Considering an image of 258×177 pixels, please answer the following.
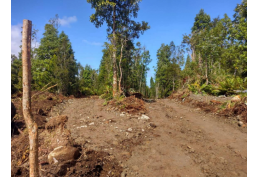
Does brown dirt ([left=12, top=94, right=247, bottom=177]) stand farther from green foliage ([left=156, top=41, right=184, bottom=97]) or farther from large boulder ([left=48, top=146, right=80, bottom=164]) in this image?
green foliage ([left=156, top=41, right=184, bottom=97])

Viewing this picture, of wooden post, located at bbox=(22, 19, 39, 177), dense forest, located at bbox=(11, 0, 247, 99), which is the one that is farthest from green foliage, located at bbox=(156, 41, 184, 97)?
wooden post, located at bbox=(22, 19, 39, 177)

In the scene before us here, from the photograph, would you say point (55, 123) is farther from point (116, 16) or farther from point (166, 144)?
point (116, 16)

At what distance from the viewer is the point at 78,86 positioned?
58.2 ft

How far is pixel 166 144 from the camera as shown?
4.09 metres

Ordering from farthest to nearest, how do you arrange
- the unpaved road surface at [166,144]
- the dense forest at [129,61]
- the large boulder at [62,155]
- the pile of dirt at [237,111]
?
the dense forest at [129,61] < the pile of dirt at [237,111] < the unpaved road surface at [166,144] < the large boulder at [62,155]

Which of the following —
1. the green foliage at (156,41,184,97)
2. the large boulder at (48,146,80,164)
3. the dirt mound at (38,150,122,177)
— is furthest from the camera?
the green foliage at (156,41,184,97)

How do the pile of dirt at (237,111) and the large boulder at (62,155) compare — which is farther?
the pile of dirt at (237,111)

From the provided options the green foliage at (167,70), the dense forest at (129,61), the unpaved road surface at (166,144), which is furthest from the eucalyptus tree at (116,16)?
the green foliage at (167,70)

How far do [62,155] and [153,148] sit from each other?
6.53ft

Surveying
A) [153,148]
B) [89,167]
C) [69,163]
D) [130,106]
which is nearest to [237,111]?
[130,106]

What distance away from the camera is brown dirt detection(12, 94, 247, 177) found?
2954mm

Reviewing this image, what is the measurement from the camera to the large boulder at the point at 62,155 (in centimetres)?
284

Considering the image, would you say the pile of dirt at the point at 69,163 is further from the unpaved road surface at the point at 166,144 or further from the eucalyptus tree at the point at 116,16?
the eucalyptus tree at the point at 116,16

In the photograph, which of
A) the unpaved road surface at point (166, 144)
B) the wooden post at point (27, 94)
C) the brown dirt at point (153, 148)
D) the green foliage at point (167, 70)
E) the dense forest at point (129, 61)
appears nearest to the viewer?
the wooden post at point (27, 94)
